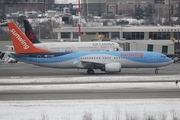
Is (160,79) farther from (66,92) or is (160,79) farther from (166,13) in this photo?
(166,13)

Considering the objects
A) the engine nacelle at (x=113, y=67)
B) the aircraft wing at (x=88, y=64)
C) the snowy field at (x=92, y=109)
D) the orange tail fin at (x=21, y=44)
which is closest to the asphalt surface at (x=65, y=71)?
the engine nacelle at (x=113, y=67)

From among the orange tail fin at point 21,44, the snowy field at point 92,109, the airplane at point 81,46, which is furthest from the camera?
the airplane at point 81,46

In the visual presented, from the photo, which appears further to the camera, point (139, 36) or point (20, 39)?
point (139, 36)

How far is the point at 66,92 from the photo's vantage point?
30344 mm

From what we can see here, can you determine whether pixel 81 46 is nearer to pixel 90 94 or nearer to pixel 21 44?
pixel 21 44

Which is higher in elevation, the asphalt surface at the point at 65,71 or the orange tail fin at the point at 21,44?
the orange tail fin at the point at 21,44

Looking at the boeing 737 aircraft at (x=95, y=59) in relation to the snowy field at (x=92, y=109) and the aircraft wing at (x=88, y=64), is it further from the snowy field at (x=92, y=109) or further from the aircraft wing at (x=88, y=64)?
the snowy field at (x=92, y=109)

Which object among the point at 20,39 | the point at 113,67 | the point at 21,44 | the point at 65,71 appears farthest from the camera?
the point at 65,71

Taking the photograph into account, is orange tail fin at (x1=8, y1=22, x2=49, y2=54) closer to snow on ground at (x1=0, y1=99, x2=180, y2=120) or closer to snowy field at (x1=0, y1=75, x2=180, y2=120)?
snowy field at (x1=0, y1=75, x2=180, y2=120)

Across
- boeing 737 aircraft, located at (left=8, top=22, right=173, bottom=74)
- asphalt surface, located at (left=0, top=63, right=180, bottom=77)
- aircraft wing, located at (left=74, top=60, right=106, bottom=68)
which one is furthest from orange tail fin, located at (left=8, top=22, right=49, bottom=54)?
aircraft wing, located at (left=74, top=60, right=106, bottom=68)

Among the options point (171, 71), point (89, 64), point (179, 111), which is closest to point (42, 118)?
point (179, 111)

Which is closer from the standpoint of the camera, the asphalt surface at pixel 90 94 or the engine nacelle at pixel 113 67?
the asphalt surface at pixel 90 94

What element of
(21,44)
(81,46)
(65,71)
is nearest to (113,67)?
(65,71)

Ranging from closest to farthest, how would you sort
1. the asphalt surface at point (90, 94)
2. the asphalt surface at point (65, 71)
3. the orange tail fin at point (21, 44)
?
the asphalt surface at point (90, 94) → the asphalt surface at point (65, 71) → the orange tail fin at point (21, 44)
